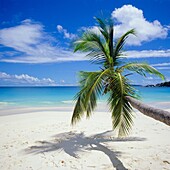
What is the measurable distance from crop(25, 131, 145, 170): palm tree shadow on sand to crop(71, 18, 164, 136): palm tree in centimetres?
72

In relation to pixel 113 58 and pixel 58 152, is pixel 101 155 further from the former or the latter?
pixel 113 58

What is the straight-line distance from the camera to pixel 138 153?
539cm

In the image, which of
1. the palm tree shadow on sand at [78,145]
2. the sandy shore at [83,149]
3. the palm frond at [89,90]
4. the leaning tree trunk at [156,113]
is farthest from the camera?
the palm tree shadow on sand at [78,145]

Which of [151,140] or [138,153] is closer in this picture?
[138,153]

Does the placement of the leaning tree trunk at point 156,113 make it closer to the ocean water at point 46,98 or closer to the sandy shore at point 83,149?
the sandy shore at point 83,149

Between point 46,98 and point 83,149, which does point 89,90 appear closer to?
point 83,149

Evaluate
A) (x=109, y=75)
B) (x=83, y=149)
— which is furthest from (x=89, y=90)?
(x=83, y=149)

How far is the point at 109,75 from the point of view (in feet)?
18.2

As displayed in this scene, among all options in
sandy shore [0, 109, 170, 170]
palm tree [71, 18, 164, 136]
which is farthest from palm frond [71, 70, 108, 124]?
sandy shore [0, 109, 170, 170]

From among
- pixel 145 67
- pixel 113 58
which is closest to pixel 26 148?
pixel 113 58

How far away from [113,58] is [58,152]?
111 inches

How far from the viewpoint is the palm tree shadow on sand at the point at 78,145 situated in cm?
536

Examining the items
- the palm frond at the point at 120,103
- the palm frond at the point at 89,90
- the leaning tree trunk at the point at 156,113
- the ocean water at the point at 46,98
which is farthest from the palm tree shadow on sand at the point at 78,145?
the ocean water at the point at 46,98

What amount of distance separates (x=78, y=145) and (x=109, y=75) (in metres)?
2.17
